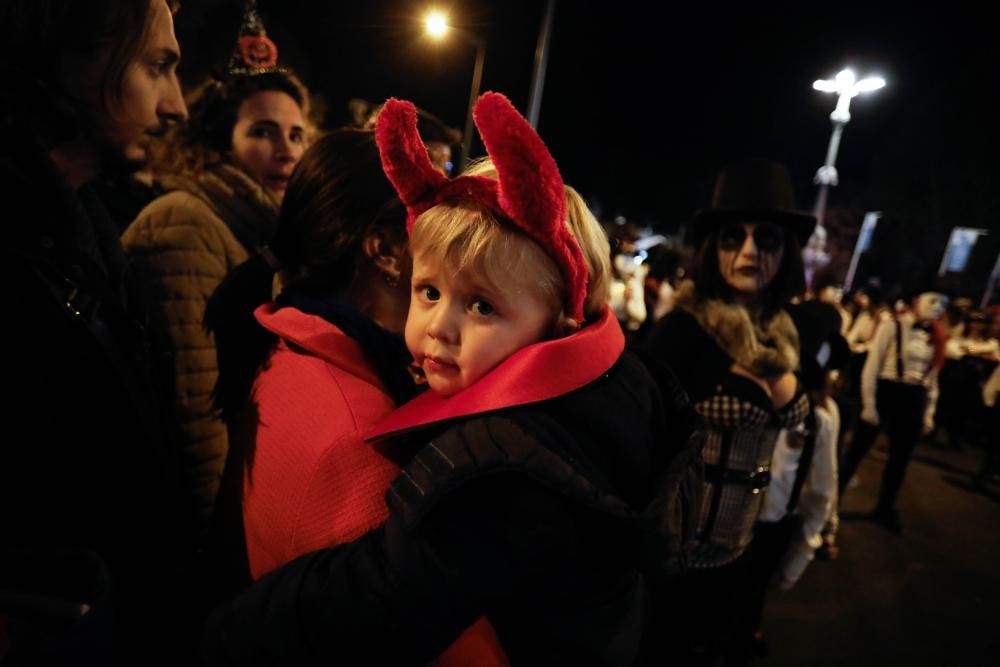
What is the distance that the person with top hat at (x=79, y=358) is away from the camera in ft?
3.56

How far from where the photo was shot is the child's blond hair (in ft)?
3.57

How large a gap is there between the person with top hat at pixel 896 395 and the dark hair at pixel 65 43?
20.4 ft

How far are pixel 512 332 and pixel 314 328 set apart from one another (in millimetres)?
444

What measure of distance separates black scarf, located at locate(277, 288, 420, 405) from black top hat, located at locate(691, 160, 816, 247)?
1982mm

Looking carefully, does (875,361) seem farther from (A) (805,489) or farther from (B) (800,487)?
(B) (800,487)

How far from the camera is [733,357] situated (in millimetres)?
2479

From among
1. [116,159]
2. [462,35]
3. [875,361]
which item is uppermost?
[462,35]

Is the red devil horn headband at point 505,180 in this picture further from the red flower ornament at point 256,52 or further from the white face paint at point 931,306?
the white face paint at point 931,306

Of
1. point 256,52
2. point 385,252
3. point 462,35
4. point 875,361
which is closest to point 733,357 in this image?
point 385,252

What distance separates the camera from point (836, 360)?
3.35m


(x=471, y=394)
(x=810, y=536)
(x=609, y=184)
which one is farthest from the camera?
(x=609, y=184)

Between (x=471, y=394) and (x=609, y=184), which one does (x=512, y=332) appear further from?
(x=609, y=184)

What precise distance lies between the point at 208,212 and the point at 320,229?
1.17 meters

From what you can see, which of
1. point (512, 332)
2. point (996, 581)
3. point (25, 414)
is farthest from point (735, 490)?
point (996, 581)
